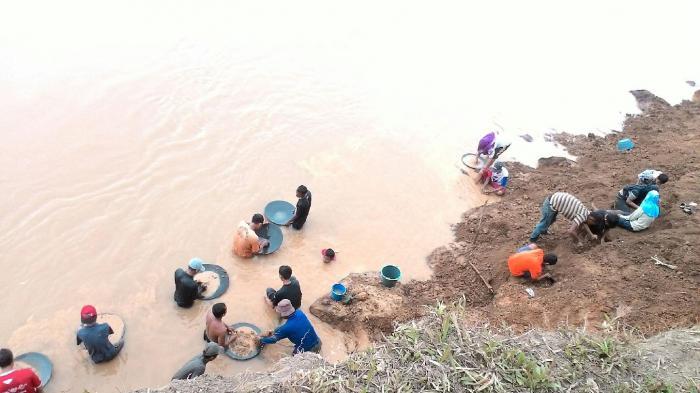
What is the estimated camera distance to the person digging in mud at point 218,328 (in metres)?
6.52

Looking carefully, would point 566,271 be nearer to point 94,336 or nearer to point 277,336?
point 277,336

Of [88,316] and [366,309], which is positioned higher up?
[88,316]

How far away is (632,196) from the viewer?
9.16 m

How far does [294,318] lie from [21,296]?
168 inches

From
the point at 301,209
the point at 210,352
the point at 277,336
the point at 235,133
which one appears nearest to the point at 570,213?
the point at 301,209

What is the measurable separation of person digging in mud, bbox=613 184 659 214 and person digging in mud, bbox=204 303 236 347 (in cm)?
731

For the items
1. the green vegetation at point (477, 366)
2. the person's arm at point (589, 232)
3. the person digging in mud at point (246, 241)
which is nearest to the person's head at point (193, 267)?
the person digging in mud at point (246, 241)

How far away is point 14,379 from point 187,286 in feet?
7.48

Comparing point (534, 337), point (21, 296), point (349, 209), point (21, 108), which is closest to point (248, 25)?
point (21, 108)

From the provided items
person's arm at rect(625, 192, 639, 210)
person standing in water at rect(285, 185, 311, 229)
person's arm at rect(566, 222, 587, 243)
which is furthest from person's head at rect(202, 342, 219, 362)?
person's arm at rect(625, 192, 639, 210)

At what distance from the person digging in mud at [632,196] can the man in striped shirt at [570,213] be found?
3.92 feet

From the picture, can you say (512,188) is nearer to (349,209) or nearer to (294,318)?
(349,209)

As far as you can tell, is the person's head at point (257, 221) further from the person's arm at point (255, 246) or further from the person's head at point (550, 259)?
the person's head at point (550, 259)

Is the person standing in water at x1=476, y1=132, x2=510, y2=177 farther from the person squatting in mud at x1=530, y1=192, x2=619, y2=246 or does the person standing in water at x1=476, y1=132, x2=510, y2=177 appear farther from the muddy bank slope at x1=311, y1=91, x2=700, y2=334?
the person squatting in mud at x1=530, y1=192, x2=619, y2=246
